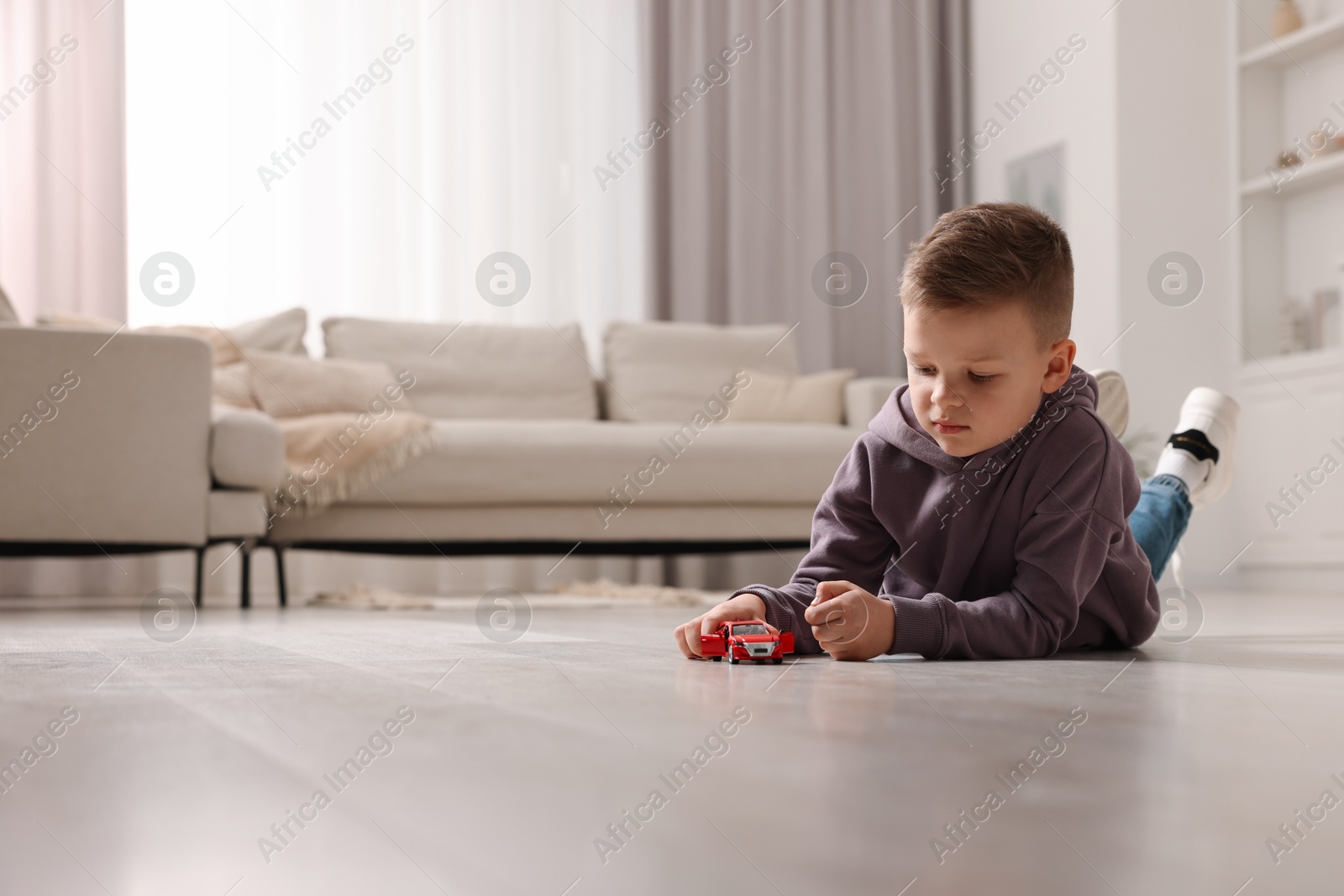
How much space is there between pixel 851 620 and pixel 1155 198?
3.49m

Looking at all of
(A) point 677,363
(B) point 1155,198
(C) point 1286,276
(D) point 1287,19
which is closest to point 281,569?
(A) point 677,363

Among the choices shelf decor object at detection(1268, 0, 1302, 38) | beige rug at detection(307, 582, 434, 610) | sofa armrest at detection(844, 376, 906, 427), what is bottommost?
beige rug at detection(307, 582, 434, 610)

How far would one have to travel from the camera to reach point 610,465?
311cm

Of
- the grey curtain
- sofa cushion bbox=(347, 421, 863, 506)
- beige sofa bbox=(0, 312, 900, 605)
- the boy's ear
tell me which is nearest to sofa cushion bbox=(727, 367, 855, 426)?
beige sofa bbox=(0, 312, 900, 605)

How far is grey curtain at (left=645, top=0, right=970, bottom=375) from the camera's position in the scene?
4707 mm

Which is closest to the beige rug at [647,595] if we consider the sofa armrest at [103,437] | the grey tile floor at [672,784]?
the sofa armrest at [103,437]

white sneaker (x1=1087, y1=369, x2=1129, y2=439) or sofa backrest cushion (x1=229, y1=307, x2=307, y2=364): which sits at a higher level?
sofa backrest cushion (x1=229, y1=307, x2=307, y2=364)

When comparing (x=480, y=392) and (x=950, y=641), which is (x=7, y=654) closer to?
(x=950, y=641)

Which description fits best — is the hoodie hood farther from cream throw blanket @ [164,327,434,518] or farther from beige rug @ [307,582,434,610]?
cream throw blanket @ [164,327,434,518]

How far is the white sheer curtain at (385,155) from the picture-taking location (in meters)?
4.13

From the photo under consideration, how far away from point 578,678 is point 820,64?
4.24m

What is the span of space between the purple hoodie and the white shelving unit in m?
2.74

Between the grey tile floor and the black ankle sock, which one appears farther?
the black ankle sock

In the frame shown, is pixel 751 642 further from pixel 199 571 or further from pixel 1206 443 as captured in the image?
pixel 199 571
